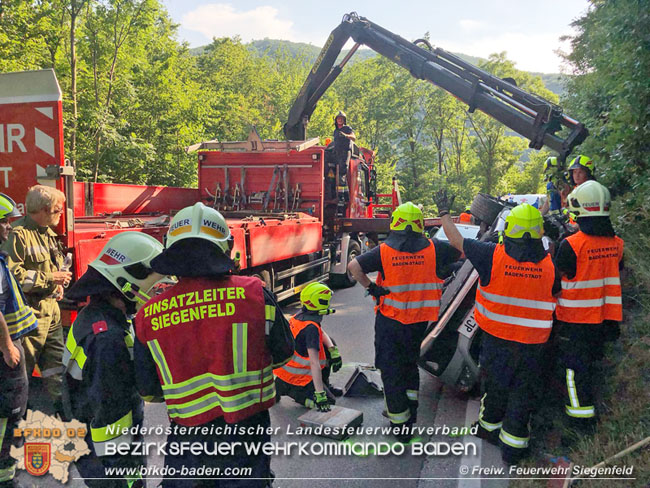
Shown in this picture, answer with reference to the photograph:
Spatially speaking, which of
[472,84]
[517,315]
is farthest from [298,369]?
[472,84]

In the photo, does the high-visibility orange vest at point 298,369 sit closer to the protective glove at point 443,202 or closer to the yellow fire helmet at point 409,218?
the yellow fire helmet at point 409,218

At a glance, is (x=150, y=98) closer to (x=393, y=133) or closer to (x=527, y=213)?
(x=527, y=213)

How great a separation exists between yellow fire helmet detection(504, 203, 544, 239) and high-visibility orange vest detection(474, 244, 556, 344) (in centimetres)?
16

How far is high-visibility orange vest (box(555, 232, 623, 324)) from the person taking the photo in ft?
10.6

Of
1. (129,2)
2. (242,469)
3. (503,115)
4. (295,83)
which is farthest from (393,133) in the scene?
(242,469)

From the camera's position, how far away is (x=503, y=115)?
6.66 m

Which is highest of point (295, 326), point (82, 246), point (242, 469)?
point (82, 246)

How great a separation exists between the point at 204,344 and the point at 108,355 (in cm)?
39

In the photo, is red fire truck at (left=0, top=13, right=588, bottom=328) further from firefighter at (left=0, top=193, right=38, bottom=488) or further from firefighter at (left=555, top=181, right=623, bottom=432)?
firefighter at (left=555, top=181, right=623, bottom=432)

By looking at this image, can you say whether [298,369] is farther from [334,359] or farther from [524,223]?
[524,223]

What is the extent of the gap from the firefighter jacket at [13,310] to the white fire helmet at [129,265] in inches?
50.2

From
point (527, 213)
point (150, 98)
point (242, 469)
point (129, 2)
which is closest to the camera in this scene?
point (242, 469)

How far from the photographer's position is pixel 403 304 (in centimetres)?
357

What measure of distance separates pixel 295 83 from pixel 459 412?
27.0 meters
